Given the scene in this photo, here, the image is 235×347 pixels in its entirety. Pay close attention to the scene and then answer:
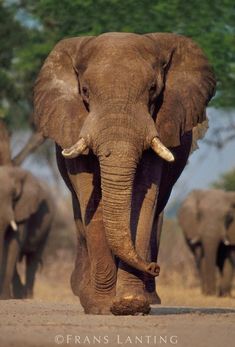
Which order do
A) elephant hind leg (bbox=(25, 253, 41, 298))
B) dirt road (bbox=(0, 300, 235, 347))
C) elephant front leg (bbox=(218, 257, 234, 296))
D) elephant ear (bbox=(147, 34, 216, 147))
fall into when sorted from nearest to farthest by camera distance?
dirt road (bbox=(0, 300, 235, 347)) → elephant ear (bbox=(147, 34, 216, 147)) → elephant hind leg (bbox=(25, 253, 41, 298)) → elephant front leg (bbox=(218, 257, 234, 296))

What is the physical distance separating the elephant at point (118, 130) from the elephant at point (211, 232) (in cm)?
1271

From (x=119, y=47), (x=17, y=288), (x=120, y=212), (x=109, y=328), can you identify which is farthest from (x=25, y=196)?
(x=109, y=328)

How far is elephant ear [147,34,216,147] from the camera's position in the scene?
13156mm

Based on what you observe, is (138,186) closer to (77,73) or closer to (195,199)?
(77,73)

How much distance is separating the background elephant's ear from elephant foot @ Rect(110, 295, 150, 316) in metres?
1.39

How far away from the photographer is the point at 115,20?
24.8 meters

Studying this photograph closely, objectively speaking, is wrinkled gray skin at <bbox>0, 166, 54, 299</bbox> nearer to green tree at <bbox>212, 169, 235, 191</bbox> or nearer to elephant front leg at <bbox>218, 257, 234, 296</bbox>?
elephant front leg at <bbox>218, 257, 234, 296</bbox>

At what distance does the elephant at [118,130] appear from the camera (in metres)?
12.2

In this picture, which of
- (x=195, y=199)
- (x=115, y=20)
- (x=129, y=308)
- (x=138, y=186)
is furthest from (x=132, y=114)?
(x=195, y=199)

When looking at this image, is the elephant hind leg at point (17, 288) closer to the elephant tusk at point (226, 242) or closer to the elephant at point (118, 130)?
the elephant tusk at point (226, 242)

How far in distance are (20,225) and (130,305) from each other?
12890mm

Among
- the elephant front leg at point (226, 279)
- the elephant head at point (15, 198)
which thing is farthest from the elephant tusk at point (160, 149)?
the elephant front leg at point (226, 279)

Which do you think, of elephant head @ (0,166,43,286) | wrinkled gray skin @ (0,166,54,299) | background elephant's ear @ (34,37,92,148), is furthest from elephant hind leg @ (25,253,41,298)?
background elephant's ear @ (34,37,92,148)

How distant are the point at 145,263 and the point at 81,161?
3.68 ft
